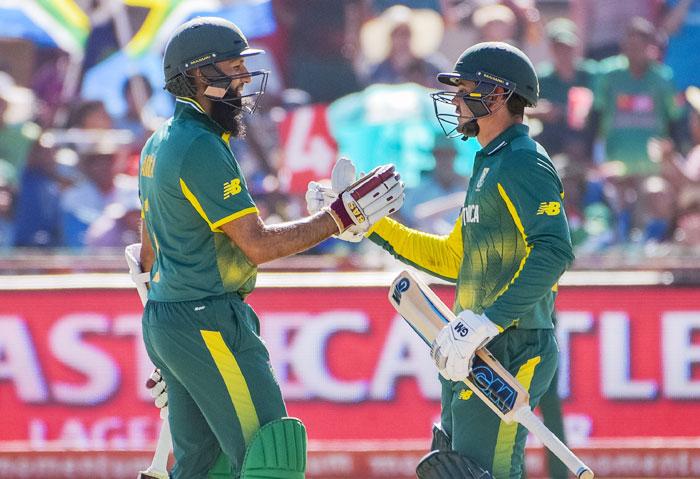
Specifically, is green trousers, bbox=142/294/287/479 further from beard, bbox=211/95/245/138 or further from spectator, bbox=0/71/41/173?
spectator, bbox=0/71/41/173

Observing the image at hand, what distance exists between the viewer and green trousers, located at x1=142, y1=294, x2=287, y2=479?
4.53 m

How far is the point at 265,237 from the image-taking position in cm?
453

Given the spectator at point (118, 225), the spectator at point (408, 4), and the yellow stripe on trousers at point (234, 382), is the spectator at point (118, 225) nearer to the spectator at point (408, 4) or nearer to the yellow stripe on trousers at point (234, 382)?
the spectator at point (408, 4)

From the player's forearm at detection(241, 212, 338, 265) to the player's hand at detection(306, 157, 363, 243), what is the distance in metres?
0.21

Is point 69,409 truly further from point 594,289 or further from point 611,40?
point 611,40

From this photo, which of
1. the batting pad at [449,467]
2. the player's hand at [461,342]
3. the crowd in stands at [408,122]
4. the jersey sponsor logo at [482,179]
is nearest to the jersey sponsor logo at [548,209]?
the jersey sponsor logo at [482,179]

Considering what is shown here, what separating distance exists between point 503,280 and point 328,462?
3.21 meters

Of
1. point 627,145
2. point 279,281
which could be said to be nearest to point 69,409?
point 279,281

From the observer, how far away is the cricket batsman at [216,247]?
450 centimetres

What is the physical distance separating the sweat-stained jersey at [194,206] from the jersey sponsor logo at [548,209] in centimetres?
100

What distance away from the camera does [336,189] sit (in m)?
5.09

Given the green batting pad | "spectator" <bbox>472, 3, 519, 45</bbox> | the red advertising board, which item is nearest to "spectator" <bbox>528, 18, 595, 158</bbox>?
"spectator" <bbox>472, 3, 519, 45</bbox>

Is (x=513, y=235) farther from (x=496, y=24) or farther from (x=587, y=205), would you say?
(x=496, y=24)

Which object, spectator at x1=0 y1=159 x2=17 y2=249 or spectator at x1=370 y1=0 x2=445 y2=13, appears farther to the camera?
spectator at x1=370 y1=0 x2=445 y2=13
